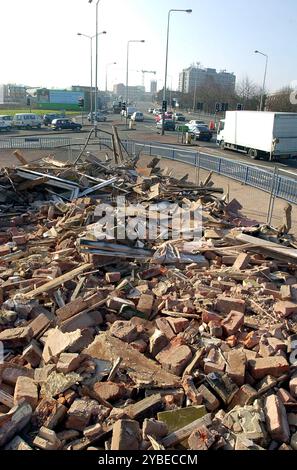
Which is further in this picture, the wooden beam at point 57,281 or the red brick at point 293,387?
the wooden beam at point 57,281

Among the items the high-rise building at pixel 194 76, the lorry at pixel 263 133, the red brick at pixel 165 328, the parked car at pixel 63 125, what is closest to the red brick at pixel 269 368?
the red brick at pixel 165 328

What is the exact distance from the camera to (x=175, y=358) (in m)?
4.65

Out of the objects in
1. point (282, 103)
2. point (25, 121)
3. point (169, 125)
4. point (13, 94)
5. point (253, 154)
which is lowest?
point (253, 154)

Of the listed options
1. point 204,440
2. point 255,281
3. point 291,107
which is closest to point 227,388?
point 204,440

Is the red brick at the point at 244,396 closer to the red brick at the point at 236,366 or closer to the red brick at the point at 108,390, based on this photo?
the red brick at the point at 236,366

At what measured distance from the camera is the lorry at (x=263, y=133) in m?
26.9

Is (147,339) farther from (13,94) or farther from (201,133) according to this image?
(13,94)

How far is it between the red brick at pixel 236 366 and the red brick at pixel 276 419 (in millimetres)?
381

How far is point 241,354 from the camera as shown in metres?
4.64

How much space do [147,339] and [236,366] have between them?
47.6 inches

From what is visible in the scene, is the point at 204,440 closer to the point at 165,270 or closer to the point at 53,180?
the point at 165,270

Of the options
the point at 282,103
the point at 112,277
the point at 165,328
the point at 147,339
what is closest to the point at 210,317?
the point at 165,328

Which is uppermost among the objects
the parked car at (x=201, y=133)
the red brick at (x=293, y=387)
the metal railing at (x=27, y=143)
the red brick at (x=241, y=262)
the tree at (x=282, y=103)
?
the tree at (x=282, y=103)

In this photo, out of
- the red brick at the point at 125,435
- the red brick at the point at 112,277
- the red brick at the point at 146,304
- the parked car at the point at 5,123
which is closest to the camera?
the red brick at the point at 125,435
